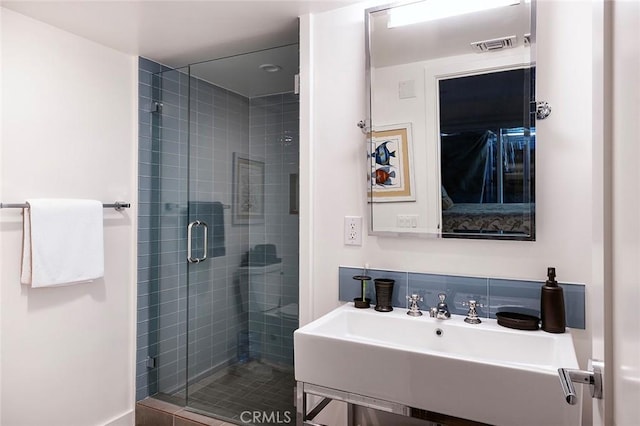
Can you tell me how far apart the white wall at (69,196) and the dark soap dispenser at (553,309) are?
89.6 inches

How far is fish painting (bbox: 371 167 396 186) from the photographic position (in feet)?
5.76

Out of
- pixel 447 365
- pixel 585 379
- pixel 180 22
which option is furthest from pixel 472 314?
pixel 180 22

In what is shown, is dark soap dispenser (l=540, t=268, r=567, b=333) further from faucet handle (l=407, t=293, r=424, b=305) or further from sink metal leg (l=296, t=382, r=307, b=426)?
sink metal leg (l=296, t=382, r=307, b=426)

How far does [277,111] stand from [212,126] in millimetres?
472

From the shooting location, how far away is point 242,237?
2.49 metres

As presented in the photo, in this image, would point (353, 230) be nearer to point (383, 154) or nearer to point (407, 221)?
point (407, 221)

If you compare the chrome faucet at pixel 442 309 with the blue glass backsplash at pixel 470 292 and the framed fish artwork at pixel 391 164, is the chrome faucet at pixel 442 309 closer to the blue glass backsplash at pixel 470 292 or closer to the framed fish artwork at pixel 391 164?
the blue glass backsplash at pixel 470 292

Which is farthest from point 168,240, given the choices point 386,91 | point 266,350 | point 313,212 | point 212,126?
point 386,91

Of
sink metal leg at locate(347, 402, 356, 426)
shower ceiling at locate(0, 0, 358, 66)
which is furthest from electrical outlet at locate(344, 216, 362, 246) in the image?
shower ceiling at locate(0, 0, 358, 66)

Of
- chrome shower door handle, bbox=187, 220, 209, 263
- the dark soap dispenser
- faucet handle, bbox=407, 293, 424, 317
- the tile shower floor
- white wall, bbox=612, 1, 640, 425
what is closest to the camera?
white wall, bbox=612, 1, 640, 425

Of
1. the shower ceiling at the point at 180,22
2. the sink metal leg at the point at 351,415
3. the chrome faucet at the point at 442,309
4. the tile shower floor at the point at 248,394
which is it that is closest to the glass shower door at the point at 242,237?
the tile shower floor at the point at 248,394

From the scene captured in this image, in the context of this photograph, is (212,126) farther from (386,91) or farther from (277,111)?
(386,91)

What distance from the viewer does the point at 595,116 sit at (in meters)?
0.70

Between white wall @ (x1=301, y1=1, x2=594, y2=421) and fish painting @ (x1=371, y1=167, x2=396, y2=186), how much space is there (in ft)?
0.24
